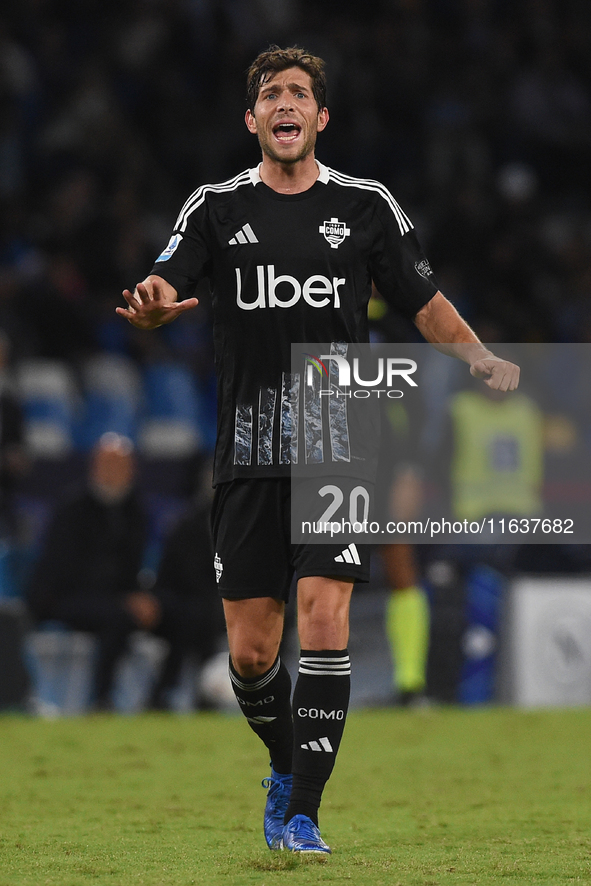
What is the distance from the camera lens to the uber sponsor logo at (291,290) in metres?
4.07

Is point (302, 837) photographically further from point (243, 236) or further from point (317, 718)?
point (243, 236)

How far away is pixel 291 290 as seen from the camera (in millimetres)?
4078

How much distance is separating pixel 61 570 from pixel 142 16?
6.77 meters

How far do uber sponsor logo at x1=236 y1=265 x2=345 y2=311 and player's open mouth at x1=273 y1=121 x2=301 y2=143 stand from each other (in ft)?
1.30

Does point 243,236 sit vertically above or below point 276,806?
above

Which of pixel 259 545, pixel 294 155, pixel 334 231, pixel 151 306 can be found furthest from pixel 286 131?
pixel 259 545

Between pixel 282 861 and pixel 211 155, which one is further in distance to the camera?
pixel 211 155

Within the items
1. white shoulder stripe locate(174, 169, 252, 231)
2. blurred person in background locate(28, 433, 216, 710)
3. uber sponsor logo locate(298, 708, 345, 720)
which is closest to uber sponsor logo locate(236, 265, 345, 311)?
white shoulder stripe locate(174, 169, 252, 231)

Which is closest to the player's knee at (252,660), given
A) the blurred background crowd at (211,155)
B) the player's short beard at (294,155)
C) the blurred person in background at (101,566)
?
the player's short beard at (294,155)

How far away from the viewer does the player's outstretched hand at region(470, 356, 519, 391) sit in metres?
3.95

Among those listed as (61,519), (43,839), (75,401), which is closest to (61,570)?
(61,519)

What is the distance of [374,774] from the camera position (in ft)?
19.9

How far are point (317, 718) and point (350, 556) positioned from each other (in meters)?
0.47

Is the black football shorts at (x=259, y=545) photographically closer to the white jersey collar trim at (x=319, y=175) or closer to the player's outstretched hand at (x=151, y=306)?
the player's outstretched hand at (x=151, y=306)
